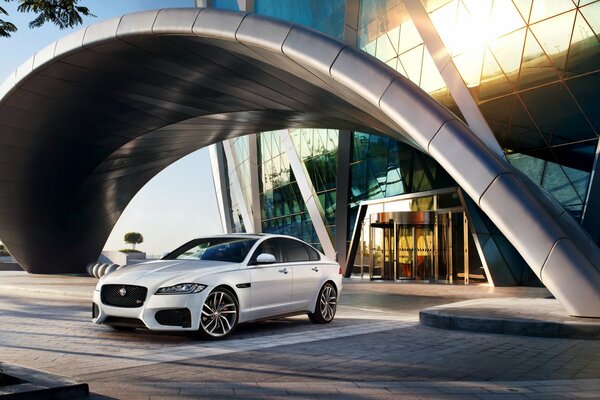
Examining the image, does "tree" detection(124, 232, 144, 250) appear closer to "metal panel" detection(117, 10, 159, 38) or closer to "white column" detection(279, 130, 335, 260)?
"white column" detection(279, 130, 335, 260)

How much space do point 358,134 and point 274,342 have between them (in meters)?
21.6

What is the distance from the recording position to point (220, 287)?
28.6 feet

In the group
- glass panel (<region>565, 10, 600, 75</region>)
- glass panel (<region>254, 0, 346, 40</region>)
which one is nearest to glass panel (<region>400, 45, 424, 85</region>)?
glass panel (<region>254, 0, 346, 40</region>)

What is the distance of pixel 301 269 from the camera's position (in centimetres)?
1037

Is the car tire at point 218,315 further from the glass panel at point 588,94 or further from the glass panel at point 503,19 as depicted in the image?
the glass panel at point 503,19

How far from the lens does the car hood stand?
27.7ft

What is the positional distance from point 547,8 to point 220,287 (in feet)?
47.9

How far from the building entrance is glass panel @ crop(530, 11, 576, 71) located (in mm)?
7143

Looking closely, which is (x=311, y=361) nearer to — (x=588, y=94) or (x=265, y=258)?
(x=265, y=258)

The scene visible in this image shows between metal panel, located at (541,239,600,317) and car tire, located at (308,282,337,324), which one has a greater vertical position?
metal panel, located at (541,239,600,317)

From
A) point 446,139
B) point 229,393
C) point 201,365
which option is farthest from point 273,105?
point 229,393

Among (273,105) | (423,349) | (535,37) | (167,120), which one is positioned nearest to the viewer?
(423,349)

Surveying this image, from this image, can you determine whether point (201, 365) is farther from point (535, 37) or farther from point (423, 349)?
point (535, 37)

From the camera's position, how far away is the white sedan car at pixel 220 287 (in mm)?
8289
